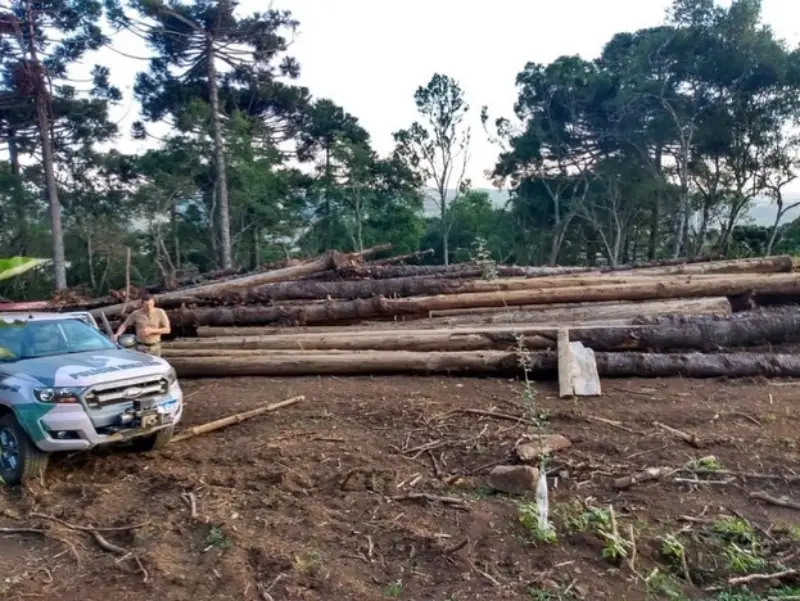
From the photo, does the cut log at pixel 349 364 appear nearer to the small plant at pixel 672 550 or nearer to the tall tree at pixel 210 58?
the small plant at pixel 672 550

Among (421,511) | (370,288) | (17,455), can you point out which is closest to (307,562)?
(421,511)

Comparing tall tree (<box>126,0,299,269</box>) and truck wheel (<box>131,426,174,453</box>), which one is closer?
truck wheel (<box>131,426,174,453</box>)

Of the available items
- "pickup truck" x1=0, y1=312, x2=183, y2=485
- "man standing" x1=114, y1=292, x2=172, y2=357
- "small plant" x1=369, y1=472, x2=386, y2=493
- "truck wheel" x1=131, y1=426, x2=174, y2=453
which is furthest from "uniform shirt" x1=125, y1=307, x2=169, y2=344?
"small plant" x1=369, y1=472, x2=386, y2=493

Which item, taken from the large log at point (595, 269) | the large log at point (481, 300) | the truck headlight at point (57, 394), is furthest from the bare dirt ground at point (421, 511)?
the large log at point (595, 269)

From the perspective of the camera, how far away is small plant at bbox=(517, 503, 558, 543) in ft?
14.5

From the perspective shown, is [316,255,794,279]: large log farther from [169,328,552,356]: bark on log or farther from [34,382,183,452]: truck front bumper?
[34,382,183,452]: truck front bumper

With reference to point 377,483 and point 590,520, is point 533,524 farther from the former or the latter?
point 377,483

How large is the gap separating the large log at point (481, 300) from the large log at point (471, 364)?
1.88 meters

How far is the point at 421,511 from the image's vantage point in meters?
5.02

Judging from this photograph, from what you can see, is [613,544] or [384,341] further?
[384,341]

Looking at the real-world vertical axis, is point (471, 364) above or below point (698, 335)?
below

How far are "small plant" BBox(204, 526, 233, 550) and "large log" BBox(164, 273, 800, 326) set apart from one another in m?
6.81

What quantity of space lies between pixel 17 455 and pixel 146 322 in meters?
3.48

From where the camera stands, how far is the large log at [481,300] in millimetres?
10781
